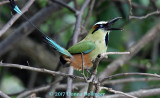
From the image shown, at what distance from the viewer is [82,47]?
244 centimetres

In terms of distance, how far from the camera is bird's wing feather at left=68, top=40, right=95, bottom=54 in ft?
7.87

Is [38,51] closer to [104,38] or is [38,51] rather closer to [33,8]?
[33,8]

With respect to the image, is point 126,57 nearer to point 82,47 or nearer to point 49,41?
point 82,47

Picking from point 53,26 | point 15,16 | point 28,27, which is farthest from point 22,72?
point 15,16

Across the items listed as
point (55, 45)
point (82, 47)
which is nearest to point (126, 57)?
point (82, 47)

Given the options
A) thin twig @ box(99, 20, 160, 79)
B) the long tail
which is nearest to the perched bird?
the long tail

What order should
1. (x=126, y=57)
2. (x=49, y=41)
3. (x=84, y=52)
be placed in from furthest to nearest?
(x=126, y=57), (x=84, y=52), (x=49, y=41)

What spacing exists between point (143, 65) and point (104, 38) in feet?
5.16

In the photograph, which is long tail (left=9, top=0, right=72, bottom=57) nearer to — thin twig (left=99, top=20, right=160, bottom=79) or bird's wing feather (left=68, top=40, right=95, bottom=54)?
bird's wing feather (left=68, top=40, right=95, bottom=54)

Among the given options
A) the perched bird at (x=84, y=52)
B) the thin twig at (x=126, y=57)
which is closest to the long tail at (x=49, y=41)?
the perched bird at (x=84, y=52)

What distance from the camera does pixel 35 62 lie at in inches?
174

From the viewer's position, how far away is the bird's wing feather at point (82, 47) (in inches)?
94.4

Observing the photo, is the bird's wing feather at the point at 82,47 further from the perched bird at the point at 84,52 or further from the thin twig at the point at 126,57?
the thin twig at the point at 126,57

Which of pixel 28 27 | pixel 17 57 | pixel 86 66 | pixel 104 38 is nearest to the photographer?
pixel 86 66
